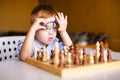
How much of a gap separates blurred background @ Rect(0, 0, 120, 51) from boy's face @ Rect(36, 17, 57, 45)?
265cm

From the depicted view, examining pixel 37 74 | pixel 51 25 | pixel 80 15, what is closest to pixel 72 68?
pixel 37 74

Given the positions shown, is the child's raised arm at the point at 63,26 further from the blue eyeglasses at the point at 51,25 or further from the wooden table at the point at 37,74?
the wooden table at the point at 37,74

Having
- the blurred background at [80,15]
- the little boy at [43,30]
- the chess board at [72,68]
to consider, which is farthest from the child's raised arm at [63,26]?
the blurred background at [80,15]

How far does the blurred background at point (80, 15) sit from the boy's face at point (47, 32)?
2.65m

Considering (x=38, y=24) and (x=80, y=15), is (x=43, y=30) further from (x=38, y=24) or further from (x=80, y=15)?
(x=80, y=15)

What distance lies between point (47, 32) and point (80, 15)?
3436 millimetres

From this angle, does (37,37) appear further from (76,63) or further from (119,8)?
(119,8)

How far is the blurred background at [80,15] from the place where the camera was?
Result: 3942mm

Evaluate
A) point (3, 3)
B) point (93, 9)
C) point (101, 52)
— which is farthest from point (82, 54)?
point (3, 3)

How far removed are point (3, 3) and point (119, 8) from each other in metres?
2.94

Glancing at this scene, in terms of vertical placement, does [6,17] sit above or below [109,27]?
above

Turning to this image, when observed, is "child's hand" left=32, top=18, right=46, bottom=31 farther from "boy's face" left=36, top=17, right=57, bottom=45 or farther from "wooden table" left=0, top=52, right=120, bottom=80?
"wooden table" left=0, top=52, right=120, bottom=80

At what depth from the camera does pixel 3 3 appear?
19.0 feet

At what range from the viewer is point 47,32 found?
4.32 ft
